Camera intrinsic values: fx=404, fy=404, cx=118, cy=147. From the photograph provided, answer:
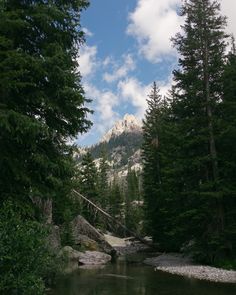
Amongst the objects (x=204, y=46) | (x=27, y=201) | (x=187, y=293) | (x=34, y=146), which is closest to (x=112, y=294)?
(x=187, y=293)

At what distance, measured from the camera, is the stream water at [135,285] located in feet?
62.7

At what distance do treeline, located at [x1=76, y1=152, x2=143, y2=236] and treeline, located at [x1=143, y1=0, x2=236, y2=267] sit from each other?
16165mm

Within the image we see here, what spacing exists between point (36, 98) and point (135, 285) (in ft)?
39.6

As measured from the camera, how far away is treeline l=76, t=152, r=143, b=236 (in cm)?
5619

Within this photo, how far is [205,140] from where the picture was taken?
29781mm

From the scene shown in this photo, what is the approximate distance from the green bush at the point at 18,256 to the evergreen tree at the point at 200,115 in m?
19.3

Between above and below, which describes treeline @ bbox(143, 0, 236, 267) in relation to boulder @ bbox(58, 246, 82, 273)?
above

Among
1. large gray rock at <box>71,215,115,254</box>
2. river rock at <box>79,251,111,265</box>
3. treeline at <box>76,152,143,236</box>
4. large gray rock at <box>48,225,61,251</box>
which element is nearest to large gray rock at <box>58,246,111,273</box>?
river rock at <box>79,251,111,265</box>

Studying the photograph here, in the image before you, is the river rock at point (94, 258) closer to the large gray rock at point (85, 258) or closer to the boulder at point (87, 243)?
the large gray rock at point (85, 258)

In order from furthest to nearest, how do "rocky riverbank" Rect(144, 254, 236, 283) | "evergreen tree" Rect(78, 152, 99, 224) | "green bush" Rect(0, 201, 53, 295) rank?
"evergreen tree" Rect(78, 152, 99, 224) < "rocky riverbank" Rect(144, 254, 236, 283) < "green bush" Rect(0, 201, 53, 295)

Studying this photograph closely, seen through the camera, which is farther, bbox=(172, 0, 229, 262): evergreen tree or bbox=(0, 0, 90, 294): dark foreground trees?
bbox=(172, 0, 229, 262): evergreen tree

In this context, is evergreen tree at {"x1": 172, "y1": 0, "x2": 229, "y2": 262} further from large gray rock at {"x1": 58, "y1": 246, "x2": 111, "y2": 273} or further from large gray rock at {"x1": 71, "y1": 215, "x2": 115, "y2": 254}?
large gray rock at {"x1": 71, "y1": 215, "x2": 115, "y2": 254}

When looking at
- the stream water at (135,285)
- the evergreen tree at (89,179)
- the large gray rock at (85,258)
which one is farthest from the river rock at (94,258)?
the evergreen tree at (89,179)

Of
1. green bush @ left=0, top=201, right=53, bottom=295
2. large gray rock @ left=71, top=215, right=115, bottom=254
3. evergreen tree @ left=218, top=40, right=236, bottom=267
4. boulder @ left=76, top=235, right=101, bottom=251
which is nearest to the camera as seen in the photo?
green bush @ left=0, top=201, right=53, bottom=295
